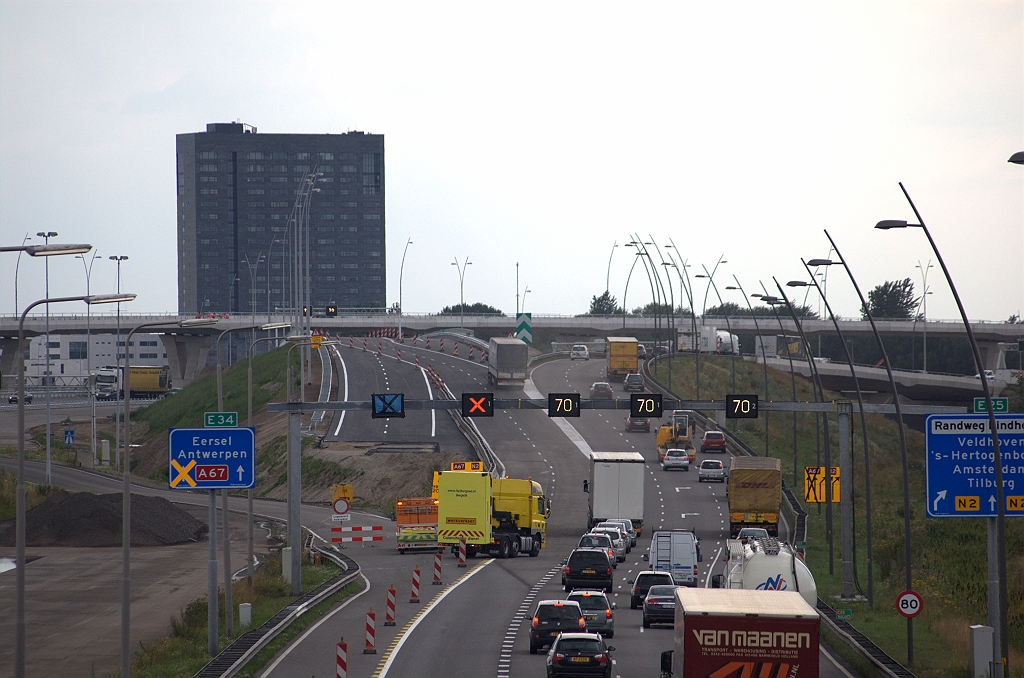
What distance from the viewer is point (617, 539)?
161 feet

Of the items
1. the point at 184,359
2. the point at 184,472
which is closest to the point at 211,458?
the point at 184,472

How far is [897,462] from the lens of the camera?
94.0m

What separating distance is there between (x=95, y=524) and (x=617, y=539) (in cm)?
2800

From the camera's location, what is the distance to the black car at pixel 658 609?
110 ft

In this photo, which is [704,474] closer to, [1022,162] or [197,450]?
[197,450]

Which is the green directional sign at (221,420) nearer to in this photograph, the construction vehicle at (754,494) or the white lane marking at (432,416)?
the construction vehicle at (754,494)

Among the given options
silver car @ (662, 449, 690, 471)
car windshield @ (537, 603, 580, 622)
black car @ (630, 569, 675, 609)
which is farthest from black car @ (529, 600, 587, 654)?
silver car @ (662, 449, 690, 471)

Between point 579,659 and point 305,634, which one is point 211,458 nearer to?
point 305,634

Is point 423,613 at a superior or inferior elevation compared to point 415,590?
inferior

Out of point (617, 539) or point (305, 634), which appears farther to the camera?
point (617, 539)

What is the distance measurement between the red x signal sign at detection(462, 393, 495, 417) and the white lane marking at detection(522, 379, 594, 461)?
34.2 meters

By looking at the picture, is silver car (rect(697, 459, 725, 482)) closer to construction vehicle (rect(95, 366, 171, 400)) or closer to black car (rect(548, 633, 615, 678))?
black car (rect(548, 633, 615, 678))

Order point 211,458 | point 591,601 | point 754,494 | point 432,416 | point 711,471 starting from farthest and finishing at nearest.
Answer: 1. point 432,416
2. point 711,471
3. point 754,494
4. point 591,601
5. point 211,458

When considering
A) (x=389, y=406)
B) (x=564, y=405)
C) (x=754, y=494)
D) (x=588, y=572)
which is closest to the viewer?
(x=588, y=572)
